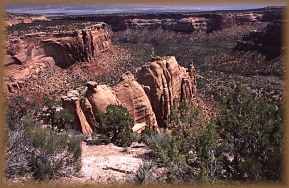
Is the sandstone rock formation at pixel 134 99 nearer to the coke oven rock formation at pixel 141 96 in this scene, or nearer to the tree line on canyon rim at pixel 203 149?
the coke oven rock formation at pixel 141 96

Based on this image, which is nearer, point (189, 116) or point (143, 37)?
point (189, 116)

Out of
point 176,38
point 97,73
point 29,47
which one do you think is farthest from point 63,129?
point 176,38

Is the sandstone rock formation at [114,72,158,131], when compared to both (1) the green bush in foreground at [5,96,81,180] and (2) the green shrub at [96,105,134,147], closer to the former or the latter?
(2) the green shrub at [96,105,134,147]

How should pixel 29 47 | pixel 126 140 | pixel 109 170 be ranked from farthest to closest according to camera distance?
pixel 29 47, pixel 126 140, pixel 109 170

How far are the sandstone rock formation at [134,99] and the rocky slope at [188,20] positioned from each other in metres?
108

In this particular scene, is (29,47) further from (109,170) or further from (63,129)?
(109,170)

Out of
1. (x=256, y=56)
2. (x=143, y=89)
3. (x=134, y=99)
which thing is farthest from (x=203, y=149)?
(x=256, y=56)

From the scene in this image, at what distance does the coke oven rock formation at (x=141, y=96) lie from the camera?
21.7 metres

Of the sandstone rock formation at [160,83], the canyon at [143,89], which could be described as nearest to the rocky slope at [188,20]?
the canyon at [143,89]

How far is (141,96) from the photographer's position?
83.0 ft

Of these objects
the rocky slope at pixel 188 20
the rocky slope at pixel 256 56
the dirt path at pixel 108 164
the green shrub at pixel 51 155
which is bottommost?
the rocky slope at pixel 256 56

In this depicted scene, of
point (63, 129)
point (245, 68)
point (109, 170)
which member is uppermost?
point (109, 170)

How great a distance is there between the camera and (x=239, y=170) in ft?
35.2

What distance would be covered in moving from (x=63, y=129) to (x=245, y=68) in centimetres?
6196
